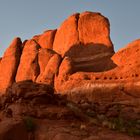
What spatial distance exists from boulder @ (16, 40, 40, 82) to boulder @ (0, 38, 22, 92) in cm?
154

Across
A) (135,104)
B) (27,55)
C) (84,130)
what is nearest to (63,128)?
(84,130)

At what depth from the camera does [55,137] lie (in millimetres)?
13266

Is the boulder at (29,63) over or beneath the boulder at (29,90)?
over

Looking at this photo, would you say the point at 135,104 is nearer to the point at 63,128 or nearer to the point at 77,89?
the point at 77,89

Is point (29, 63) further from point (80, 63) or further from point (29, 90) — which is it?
point (29, 90)

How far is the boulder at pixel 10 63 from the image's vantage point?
5706 cm

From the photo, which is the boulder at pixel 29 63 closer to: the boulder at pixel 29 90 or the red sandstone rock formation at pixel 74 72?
the red sandstone rock formation at pixel 74 72

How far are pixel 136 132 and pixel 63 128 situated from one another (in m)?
3.18

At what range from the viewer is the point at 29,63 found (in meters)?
54.4

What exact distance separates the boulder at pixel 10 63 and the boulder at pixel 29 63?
60.6 inches

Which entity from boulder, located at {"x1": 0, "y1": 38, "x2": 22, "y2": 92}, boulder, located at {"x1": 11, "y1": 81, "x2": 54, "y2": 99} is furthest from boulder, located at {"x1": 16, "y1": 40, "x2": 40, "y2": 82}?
boulder, located at {"x1": 11, "y1": 81, "x2": 54, "y2": 99}

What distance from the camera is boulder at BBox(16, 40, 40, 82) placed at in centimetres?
5322

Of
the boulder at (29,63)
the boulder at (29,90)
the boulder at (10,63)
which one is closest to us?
the boulder at (29,90)

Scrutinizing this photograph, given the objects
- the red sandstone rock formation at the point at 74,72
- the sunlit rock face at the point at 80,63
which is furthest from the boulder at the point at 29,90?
Result: the sunlit rock face at the point at 80,63
